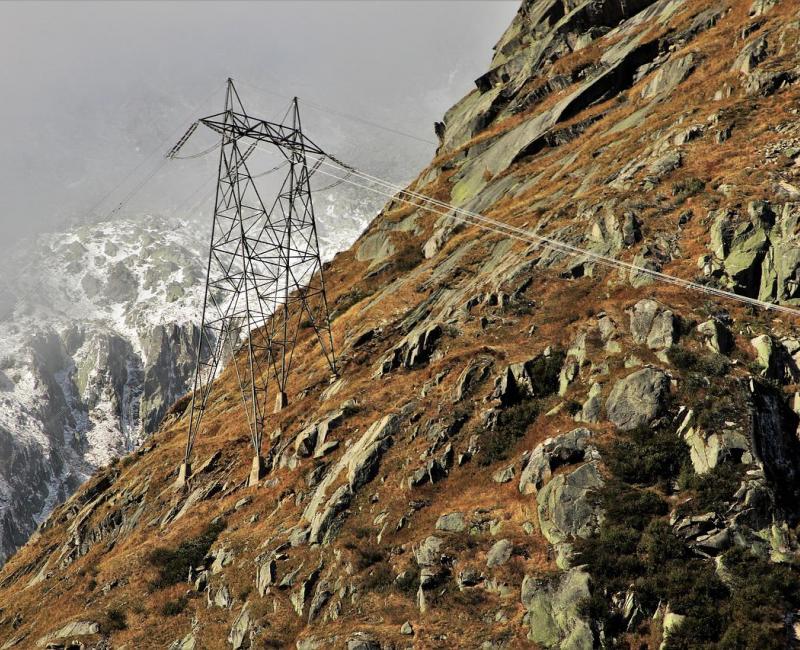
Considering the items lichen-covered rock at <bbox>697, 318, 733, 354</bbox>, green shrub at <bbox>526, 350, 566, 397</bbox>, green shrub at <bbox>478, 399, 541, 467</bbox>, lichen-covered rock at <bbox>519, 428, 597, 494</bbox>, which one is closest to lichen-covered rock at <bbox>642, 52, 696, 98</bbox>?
lichen-covered rock at <bbox>697, 318, 733, 354</bbox>

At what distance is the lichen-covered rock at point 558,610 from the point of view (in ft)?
47.1

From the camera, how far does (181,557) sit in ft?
84.6

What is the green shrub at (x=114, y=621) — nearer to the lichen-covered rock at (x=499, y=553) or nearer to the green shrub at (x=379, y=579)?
the green shrub at (x=379, y=579)

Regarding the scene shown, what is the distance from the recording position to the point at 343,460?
84.7 feet

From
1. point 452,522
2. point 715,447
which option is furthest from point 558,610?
point 715,447

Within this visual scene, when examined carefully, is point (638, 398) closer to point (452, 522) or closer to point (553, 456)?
point (553, 456)

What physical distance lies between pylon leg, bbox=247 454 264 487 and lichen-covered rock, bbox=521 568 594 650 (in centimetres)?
1661

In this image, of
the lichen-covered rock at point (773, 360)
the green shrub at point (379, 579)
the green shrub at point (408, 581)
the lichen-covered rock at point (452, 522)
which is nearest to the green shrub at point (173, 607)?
the green shrub at point (379, 579)

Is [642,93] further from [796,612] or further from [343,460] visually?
[796,612]

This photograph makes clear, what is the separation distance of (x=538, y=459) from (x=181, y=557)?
49.4 ft

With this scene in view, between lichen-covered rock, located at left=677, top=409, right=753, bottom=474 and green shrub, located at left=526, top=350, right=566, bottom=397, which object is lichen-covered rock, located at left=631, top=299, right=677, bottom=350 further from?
lichen-covered rock, located at left=677, top=409, right=753, bottom=474

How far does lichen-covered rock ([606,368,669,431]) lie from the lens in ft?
63.9

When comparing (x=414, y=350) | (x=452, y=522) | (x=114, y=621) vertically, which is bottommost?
(x=114, y=621)

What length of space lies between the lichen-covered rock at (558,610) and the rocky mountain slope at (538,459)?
0.20 ft
